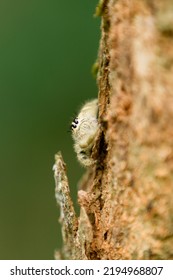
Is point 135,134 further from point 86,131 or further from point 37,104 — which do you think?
point 37,104

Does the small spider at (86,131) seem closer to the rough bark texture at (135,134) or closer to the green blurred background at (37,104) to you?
the rough bark texture at (135,134)

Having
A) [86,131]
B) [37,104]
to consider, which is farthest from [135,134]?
[37,104]

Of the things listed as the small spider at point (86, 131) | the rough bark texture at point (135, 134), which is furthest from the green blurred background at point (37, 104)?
the rough bark texture at point (135, 134)

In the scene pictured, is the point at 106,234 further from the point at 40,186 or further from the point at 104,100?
the point at 40,186

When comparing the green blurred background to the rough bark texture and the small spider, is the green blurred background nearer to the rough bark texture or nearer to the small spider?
the small spider

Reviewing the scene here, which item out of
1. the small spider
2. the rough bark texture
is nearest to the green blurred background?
the small spider
